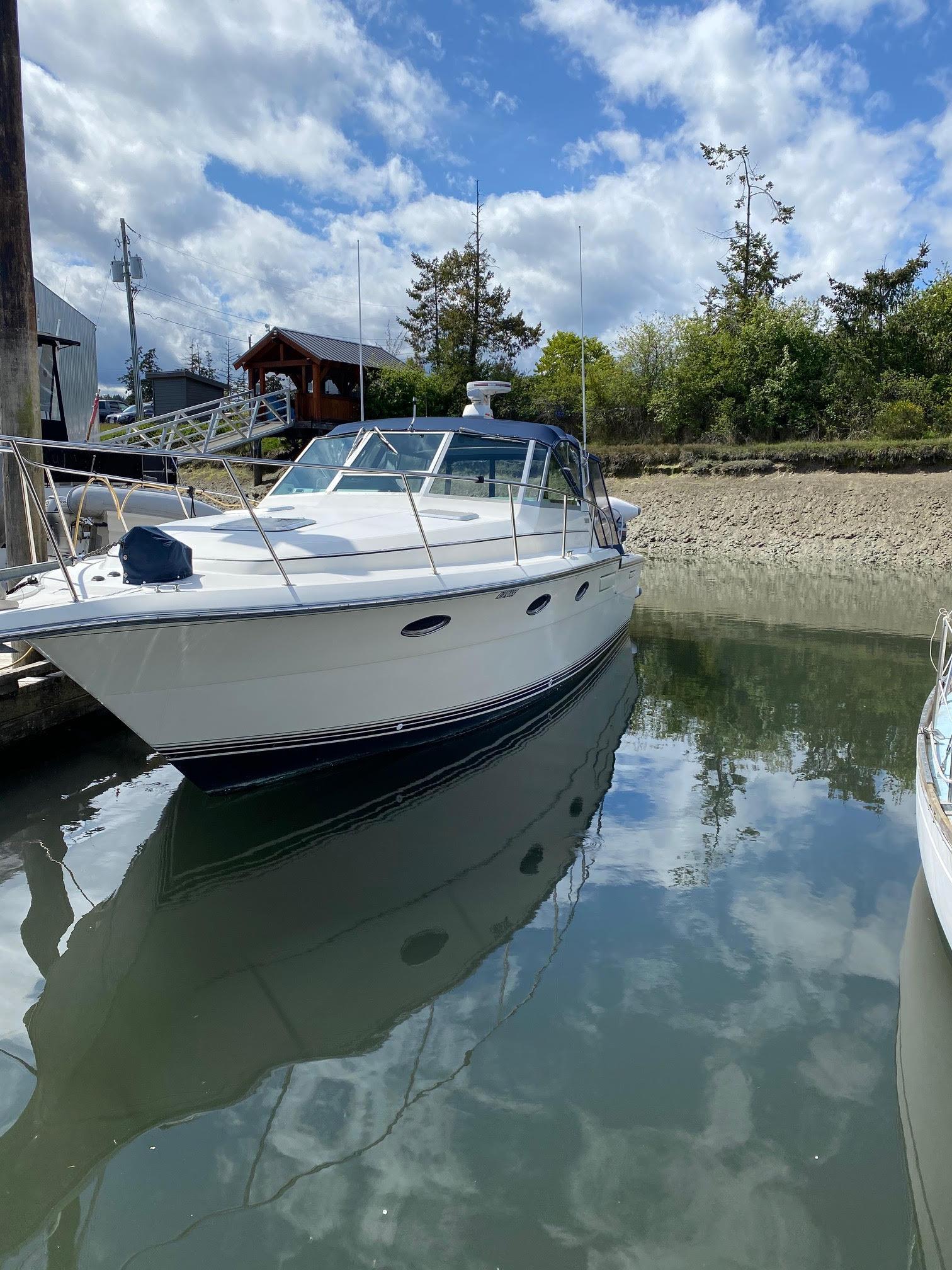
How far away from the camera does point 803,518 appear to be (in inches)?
890

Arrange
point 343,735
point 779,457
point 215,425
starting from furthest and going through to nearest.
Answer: point 779,457, point 215,425, point 343,735

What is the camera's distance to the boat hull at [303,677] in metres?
4.59

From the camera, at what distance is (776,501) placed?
922 inches

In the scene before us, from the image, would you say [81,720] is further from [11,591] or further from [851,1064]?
[851,1064]

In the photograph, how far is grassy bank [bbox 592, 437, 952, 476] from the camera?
2288cm

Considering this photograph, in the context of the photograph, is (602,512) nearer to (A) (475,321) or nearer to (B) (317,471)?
(B) (317,471)

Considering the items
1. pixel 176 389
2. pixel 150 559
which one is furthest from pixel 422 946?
pixel 176 389

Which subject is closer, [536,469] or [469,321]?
[536,469]

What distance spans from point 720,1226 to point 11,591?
5.36 meters

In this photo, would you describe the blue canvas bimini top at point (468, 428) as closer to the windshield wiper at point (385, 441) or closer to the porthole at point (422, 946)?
the windshield wiper at point (385, 441)

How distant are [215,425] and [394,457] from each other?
10.9m

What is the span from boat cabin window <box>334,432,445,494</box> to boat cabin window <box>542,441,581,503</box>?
118 cm

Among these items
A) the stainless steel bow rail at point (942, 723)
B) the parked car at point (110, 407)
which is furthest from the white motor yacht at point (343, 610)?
the parked car at point (110, 407)

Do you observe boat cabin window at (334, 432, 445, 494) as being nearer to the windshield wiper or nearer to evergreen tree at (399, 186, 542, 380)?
the windshield wiper
